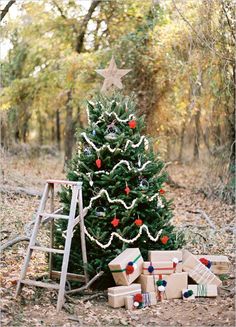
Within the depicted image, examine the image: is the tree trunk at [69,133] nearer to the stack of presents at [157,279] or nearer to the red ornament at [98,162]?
the red ornament at [98,162]

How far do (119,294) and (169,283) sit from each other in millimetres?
559

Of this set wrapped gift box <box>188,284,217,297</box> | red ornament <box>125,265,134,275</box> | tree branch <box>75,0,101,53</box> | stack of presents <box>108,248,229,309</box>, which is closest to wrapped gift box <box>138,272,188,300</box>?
stack of presents <box>108,248,229,309</box>

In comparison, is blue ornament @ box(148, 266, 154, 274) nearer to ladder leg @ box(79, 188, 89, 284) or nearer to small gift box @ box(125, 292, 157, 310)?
small gift box @ box(125, 292, 157, 310)

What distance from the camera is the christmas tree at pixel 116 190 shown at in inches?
199

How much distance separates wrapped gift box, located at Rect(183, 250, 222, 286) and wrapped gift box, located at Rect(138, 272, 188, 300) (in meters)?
0.11

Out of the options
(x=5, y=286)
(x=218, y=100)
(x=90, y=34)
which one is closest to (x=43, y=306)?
(x=5, y=286)

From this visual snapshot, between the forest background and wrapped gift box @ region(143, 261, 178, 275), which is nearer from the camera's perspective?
wrapped gift box @ region(143, 261, 178, 275)

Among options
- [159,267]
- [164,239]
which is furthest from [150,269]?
[164,239]

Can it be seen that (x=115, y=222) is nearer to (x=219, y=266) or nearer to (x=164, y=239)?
(x=164, y=239)

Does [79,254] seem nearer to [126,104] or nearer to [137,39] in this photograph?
[126,104]

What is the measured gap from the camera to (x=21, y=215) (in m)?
8.19

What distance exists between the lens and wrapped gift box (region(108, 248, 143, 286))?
15.3 feet

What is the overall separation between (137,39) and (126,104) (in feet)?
23.4

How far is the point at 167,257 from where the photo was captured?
498 cm
